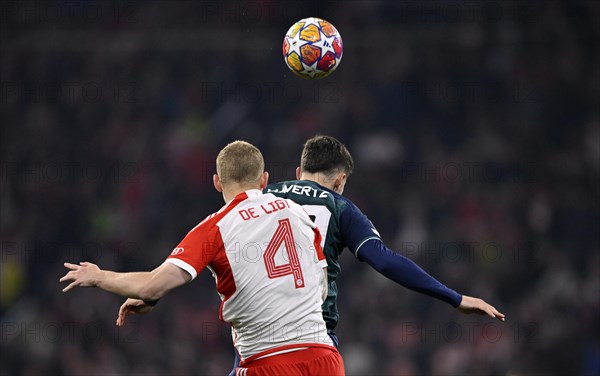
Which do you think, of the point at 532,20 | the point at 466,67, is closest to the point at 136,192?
the point at 466,67

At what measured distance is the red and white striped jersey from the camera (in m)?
4.36

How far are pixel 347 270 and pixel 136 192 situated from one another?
3.81 meters

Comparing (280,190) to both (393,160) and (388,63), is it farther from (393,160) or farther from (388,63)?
(388,63)

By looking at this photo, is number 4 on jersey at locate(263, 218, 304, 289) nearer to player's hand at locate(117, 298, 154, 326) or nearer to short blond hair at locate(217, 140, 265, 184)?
short blond hair at locate(217, 140, 265, 184)

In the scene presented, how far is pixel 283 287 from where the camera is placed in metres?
4.42

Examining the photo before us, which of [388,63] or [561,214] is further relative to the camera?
[388,63]

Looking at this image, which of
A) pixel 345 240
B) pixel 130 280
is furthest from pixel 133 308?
pixel 345 240

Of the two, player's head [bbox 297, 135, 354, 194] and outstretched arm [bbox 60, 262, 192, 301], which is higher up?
player's head [bbox 297, 135, 354, 194]

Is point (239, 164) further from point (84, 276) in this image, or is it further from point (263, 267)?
point (84, 276)

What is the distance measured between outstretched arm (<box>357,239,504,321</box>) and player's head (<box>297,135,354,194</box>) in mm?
609

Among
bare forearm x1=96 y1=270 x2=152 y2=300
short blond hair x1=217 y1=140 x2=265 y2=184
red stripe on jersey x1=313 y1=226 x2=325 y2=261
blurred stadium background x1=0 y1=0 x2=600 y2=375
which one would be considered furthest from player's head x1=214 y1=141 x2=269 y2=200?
blurred stadium background x1=0 y1=0 x2=600 y2=375

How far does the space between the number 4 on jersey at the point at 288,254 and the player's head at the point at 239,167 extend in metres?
0.29

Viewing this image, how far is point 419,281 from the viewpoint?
4.86m

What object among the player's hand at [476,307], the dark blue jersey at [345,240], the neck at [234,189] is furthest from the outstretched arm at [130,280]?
the player's hand at [476,307]
